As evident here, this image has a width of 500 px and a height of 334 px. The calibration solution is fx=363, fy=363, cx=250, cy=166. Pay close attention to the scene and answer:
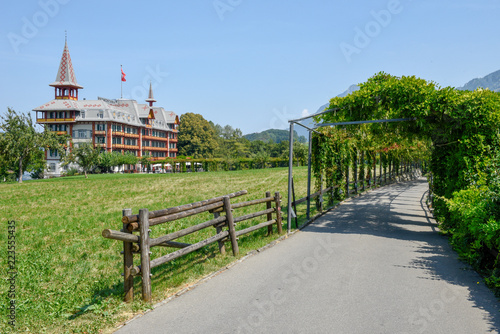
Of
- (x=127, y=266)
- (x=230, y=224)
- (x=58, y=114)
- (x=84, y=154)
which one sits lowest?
(x=127, y=266)

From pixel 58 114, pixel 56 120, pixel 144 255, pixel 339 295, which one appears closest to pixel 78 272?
pixel 144 255

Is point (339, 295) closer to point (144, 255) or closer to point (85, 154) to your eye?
point (144, 255)

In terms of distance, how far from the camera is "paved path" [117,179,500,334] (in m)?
4.58

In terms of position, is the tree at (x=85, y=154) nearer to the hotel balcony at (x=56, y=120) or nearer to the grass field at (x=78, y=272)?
the hotel balcony at (x=56, y=120)

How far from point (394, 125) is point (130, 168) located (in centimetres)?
6815

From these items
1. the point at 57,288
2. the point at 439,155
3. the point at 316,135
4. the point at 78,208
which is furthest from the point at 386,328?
the point at 78,208

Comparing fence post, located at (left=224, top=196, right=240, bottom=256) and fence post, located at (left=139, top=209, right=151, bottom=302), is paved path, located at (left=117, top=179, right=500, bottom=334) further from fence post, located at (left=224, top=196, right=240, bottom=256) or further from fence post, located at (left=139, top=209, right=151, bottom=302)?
fence post, located at (left=224, top=196, right=240, bottom=256)

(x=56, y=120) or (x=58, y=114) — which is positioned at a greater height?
(x=58, y=114)

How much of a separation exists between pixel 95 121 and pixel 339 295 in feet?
241

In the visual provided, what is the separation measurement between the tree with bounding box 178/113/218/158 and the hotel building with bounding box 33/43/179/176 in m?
11.9

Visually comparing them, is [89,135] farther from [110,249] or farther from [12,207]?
[110,249]

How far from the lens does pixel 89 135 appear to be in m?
71.2

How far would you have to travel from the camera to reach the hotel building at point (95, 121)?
70938mm

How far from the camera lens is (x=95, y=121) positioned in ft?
233
